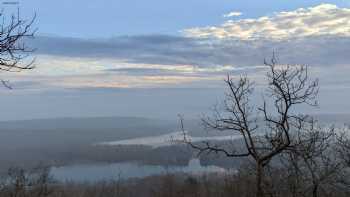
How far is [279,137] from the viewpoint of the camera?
9602mm

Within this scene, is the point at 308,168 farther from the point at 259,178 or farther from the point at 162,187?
the point at 162,187

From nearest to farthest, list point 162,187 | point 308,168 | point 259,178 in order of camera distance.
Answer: point 259,178 → point 308,168 → point 162,187

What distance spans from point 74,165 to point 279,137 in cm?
13155

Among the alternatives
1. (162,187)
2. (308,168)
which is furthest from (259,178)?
(162,187)

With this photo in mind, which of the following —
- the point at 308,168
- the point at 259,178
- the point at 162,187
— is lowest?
the point at 162,187

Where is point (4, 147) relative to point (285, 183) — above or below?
below

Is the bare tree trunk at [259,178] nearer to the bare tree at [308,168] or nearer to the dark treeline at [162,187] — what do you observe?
the dark treeline at [162,187]

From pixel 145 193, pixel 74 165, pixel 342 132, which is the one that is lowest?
pixel 74 165

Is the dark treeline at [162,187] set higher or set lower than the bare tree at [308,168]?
lower

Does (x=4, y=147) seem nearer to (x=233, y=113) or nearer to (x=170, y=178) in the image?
(x=170, y=178)

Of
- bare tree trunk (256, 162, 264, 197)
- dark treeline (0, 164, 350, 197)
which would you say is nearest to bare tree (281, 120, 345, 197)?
dark treeline (0, 164, 350, 197)

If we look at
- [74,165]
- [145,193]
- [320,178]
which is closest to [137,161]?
[74,165]

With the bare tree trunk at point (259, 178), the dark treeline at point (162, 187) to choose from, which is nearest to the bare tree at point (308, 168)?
the dark treeline at point (162, 187)

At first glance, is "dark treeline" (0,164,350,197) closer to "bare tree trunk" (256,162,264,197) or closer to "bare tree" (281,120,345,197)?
"bare tree" (281,120,345,197)
